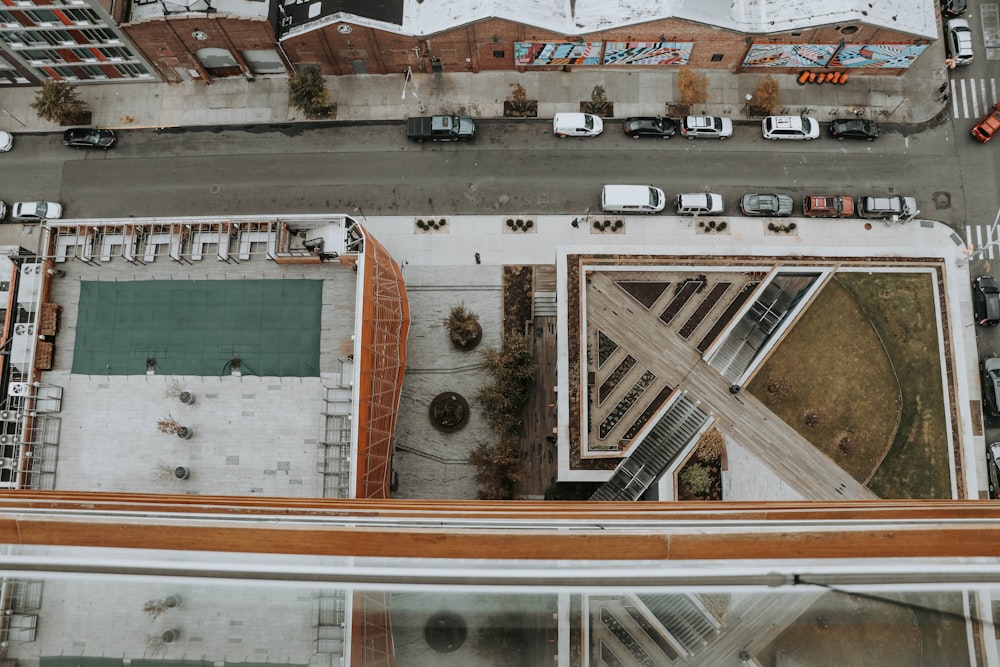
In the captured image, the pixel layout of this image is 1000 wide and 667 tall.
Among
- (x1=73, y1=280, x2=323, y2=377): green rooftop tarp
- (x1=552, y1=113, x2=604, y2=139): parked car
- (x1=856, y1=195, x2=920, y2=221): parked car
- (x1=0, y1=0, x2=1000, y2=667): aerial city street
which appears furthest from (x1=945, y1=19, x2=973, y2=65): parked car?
(x1=73, y1=280, x2=323, y2=377): green rooftop tarp

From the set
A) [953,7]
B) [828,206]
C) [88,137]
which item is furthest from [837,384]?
[88,137]

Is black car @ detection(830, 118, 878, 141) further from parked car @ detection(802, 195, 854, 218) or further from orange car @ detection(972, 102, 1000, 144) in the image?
orange car @ detection(972, 102, 1000, 144)

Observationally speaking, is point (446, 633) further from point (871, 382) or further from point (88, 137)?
point (88, 137)

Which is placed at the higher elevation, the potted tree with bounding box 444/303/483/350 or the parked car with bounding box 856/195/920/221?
the parked car with bounding box 856/195/920/221

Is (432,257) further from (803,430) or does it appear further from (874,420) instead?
(874,420)

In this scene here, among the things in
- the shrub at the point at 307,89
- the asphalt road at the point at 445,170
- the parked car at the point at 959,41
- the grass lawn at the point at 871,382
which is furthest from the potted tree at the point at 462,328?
the parked car at the point at 959,41

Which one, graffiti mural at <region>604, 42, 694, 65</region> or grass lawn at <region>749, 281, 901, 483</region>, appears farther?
graffiti mural at <region>604, 42, 694, 65</region>

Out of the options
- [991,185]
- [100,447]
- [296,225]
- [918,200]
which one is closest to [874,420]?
[918,200]

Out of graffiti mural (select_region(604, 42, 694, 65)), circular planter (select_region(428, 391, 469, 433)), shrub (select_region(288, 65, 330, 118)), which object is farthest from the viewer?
shrub (select_region(288, 65, 330, 118))

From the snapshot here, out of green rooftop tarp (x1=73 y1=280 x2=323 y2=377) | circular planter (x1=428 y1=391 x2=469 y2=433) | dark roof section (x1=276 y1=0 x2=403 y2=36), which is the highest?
dark roof section (x1=276 y1=0 x2=403 y2=36)
